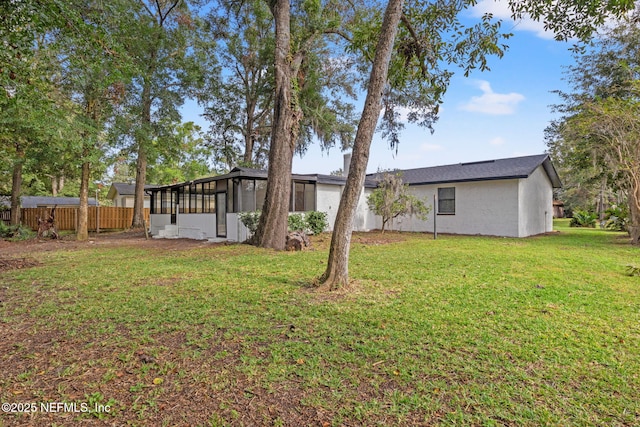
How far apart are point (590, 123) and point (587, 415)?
A: 37.6 feet

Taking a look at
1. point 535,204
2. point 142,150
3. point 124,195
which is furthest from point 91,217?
point 535,204

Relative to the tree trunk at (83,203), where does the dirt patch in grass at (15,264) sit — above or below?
below

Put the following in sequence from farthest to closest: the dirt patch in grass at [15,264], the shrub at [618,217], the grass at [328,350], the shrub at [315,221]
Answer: the shrub at [618,217] < the shrub at [315,221] < the dirt patch in grass at [15,264] < the grass at [328,350]

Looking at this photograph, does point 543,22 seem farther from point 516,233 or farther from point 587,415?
point 516,233

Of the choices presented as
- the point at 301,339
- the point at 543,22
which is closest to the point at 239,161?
the point at 543,22

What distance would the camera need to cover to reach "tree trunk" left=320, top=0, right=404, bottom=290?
4656 millimetres

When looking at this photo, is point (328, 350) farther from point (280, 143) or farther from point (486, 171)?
point (486, 171)

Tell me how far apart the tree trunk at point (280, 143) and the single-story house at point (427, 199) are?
237cm

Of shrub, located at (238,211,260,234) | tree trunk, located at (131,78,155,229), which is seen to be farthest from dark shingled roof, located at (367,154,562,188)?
tree trunk, located at (131,78,155,229)

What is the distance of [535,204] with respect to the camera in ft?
47.0

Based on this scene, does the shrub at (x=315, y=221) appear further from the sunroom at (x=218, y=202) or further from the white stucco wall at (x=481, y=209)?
the white stucco wall at (x=481, y=209)

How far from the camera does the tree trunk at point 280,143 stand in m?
9.11

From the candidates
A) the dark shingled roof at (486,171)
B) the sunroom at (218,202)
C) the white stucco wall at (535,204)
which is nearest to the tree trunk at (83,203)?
the sunroom at (218,202)

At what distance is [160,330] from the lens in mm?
Result: 3256
